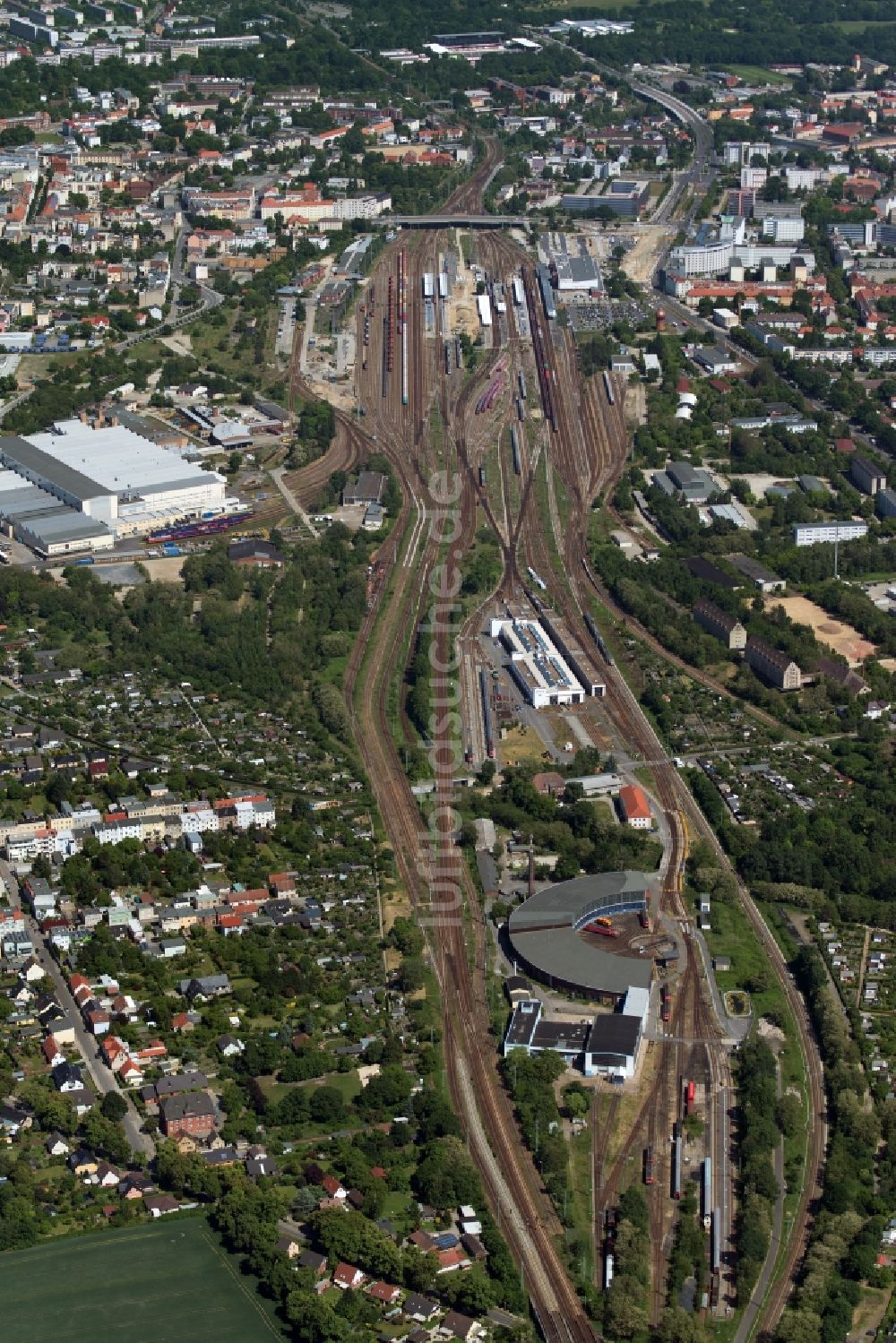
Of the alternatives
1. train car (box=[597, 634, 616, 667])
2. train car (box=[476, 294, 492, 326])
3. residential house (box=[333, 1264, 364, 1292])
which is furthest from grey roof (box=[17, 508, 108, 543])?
residential house (box=[333, 1264, 364, 1292])

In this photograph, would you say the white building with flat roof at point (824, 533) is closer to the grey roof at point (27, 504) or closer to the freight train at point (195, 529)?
the freight train at point (195, 529)

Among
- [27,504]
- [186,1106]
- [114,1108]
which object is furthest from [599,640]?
[114,1108]

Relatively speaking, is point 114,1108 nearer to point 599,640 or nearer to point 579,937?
point 579,937

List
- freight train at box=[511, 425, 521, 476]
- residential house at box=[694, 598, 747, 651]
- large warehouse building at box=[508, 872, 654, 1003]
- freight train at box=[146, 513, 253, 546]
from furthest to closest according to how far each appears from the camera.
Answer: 1. freight train at box=[511, 425, 521, 476]
2. freight train at box=[146, 513, 253, 546]
3. residential house at box=[694, 598, 747, 651]
4. large warehouse building at box=[508, 872, 654, 1003]

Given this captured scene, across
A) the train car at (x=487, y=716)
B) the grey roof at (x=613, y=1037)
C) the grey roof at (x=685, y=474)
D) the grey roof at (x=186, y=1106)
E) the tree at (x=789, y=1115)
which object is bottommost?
the grey roof at (x=685, y=474)

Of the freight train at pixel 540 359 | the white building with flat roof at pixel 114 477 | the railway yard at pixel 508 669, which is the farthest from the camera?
the freight train at pixel 540 359

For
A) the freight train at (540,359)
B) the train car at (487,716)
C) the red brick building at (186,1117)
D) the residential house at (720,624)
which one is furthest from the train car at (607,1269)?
the freight train at (540,359)

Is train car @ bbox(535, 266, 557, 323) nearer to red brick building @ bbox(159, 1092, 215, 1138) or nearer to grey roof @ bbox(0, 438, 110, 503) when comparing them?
grey roof @ bbox(0, 438, 110, 503)
